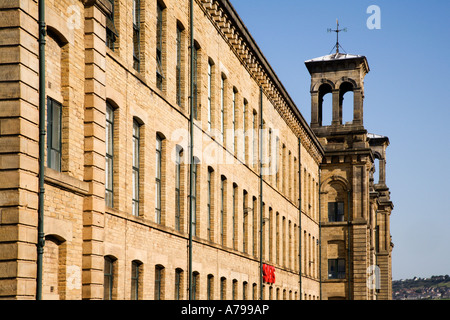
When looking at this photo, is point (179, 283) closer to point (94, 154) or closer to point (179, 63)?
point (179, 63)

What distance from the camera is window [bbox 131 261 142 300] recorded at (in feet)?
82.0

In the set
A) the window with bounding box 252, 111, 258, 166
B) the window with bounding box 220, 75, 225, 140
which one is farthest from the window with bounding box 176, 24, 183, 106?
the window with bounding box 252, 111, 258, 166

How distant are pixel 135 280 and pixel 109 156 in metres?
3.95

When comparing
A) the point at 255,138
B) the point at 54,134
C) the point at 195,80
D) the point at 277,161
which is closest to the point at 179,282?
the point at 195,80

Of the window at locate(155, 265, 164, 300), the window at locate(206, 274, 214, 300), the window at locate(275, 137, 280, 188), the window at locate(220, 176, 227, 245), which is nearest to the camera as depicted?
the window at locate(155, 265, 164, 300)

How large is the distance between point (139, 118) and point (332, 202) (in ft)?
155

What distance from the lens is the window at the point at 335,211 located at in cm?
7119

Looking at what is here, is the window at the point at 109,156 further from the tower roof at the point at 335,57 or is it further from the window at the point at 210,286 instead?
the tower roof at the point at 335,57

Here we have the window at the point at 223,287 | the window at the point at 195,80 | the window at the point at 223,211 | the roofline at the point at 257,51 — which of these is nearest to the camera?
the window at the point at 195,80

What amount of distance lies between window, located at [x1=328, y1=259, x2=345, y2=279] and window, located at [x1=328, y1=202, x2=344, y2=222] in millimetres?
3425

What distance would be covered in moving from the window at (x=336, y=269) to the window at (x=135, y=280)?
151 ft

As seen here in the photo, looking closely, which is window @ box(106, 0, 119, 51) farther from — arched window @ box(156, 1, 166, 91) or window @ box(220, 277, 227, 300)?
window @ box(220, 277, 227, 300)

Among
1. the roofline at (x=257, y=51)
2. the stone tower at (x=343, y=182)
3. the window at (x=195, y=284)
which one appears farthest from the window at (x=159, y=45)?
the stone tower at (x=343, y=182)

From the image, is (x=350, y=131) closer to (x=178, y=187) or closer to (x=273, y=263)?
(x=273, y=263)
